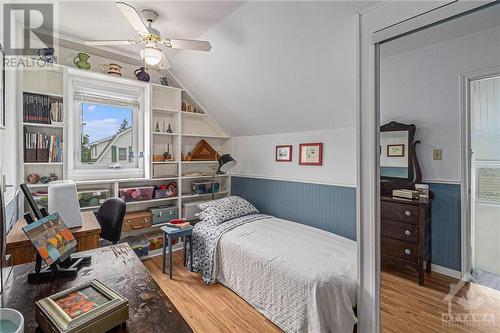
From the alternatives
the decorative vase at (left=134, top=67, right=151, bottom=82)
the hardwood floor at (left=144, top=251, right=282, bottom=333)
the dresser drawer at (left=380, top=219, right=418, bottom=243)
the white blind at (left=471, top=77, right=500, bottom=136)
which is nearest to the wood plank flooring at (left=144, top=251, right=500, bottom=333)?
the hardwood floor at (left=144, top=251, right=282, bottom=333)

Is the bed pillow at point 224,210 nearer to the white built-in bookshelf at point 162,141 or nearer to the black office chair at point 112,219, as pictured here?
the white built-in bookshelf at point 162,141

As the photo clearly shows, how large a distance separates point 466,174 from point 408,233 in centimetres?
52

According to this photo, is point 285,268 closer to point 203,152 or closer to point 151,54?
point 151,54

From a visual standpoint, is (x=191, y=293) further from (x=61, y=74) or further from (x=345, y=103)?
(x=61, y=74)

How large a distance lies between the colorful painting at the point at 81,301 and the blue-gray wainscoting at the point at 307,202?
232 centimetres

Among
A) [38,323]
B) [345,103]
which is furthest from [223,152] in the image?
[38,323]

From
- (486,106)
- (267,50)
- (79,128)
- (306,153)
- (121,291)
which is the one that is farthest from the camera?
(306,153)

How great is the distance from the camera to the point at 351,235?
99.8 inches

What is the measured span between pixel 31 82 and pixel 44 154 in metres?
0.70

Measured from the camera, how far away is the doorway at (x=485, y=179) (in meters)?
1.22

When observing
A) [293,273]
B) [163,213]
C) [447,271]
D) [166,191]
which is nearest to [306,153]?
[293,273]

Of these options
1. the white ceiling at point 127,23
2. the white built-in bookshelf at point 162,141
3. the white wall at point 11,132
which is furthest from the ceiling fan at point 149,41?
the white built-in bookshelf at point 162,141

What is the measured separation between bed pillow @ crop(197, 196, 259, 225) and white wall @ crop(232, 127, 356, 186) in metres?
0.58

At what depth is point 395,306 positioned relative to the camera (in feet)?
5.09
